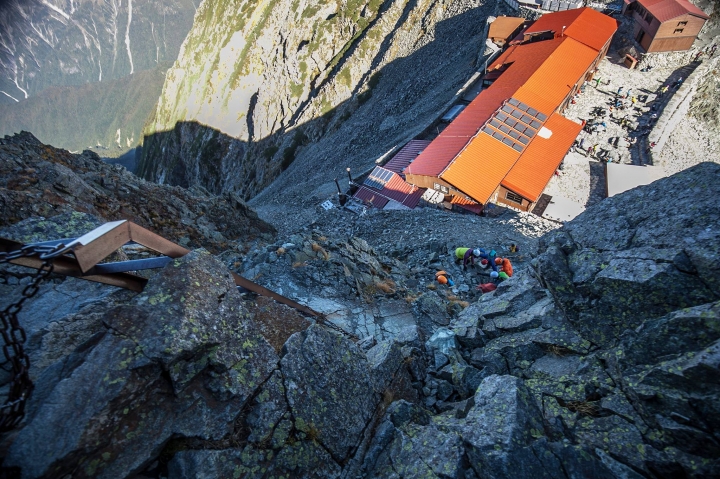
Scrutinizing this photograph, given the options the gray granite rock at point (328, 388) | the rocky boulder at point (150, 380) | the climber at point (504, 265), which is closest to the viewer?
the rocky boulder at point (150, 380)

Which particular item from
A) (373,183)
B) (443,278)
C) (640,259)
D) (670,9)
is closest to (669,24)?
(670,9)

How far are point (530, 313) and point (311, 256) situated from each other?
34.5 feet

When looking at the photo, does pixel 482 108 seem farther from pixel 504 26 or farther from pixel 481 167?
pixel 504 26

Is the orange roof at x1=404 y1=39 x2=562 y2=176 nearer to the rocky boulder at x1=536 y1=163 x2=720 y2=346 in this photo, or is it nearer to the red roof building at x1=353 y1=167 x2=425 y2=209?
the red roof building at x1=353 y1=167 x2=425 y2=209

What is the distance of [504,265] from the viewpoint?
23.0m

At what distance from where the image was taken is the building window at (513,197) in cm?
3647

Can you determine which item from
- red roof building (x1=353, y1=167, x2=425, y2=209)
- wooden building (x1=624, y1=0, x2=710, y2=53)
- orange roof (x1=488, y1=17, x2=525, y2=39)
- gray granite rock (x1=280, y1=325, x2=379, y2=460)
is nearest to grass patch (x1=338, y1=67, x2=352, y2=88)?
orange roof (x1=488, y1=17, x2=525, y2=39)

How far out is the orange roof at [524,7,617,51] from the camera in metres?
48.0

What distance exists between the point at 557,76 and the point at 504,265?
107 feet

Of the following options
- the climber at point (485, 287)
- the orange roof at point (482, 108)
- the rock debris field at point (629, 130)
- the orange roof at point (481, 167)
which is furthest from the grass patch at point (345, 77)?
the climber at point (485, 287)

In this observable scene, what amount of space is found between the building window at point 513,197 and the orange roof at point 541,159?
0.75 meters

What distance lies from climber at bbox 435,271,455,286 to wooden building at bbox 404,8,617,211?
1487cm

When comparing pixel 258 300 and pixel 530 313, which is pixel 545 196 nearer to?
pixel 530 313

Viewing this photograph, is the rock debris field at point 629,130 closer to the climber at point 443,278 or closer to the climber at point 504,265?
the climber at point 504,265
